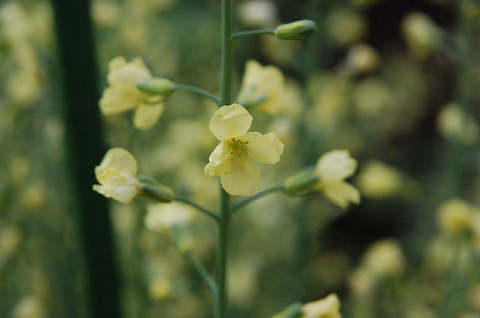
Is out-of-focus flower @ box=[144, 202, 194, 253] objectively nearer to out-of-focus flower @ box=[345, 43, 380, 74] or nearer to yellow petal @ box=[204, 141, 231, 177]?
yellow petal @ box=[204, 141, 231, 177]

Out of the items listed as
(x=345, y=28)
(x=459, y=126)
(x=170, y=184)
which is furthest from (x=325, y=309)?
(x=345, y=28)

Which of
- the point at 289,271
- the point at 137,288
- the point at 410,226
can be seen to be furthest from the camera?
the point at 410,226

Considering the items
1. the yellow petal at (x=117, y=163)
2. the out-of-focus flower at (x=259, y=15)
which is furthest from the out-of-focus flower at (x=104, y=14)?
the yellow petal at (x=117, y=163)

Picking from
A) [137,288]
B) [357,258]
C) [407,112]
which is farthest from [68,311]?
[407,112]

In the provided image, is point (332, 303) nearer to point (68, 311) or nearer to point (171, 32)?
point (68, 311)

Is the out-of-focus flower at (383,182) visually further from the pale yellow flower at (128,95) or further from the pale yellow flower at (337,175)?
the pale yellow flower at (128,95)
